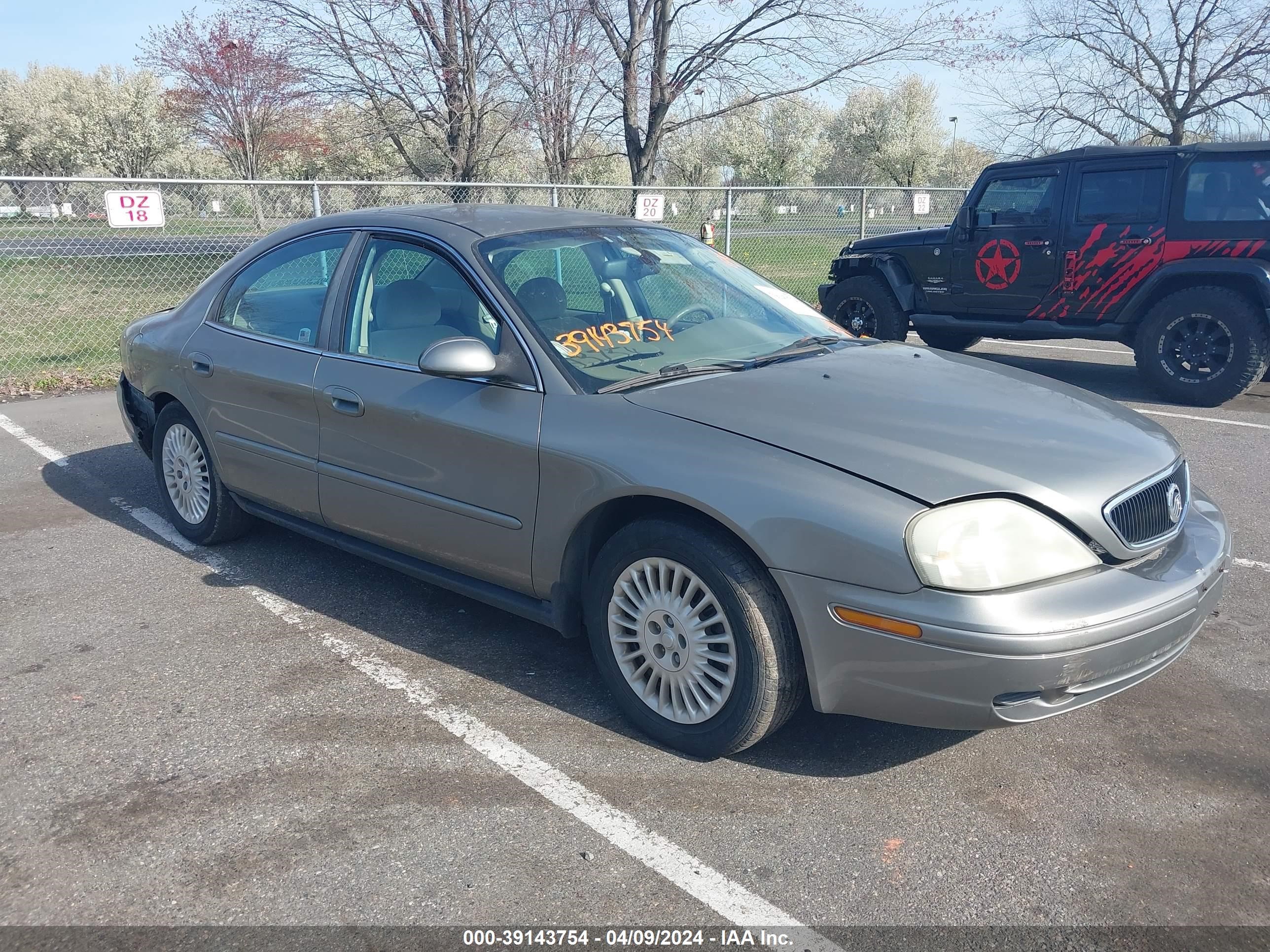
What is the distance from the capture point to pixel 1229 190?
822 centimetres

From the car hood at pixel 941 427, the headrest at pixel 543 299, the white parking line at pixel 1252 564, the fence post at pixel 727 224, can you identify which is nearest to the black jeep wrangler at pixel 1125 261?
the white parking line at pixel 1252 564

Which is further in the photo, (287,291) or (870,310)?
(870,310)

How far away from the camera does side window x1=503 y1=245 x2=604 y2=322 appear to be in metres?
3.75

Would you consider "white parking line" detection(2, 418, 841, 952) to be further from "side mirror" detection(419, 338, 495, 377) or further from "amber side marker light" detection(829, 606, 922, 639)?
"side mirror" detection(419, 338, 495, 377)

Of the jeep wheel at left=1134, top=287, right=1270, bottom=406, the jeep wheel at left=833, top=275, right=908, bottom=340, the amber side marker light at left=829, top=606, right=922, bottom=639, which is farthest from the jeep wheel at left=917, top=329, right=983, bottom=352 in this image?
the amber side marker light at left=829, top=606, right=922, bottom=639

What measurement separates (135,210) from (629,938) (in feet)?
31.2

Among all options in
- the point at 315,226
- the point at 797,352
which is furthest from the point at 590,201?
the point at 797,352

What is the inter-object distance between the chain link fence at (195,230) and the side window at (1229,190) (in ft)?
15.5

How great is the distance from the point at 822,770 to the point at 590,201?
11891 millimetres

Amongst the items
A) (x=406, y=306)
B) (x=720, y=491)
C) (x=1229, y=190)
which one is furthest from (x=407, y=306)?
(x=1229, y=190)

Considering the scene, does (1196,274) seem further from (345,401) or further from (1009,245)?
(345,401)

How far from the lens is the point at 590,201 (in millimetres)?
14047

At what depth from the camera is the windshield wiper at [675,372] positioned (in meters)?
3.42

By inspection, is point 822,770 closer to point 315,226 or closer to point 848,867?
point 848,867
